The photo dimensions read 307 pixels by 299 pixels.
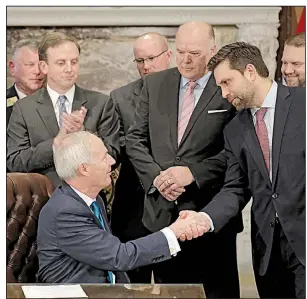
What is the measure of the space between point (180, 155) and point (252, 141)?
0.35 m

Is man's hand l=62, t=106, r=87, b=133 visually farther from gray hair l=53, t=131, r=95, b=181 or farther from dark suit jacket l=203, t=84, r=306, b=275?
dark suit jacket l=203, t=84, r=306, b=275

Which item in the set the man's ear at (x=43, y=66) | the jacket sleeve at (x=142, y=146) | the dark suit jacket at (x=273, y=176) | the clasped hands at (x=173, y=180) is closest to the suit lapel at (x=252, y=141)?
the dark suit jacket at (x=273, y=176)

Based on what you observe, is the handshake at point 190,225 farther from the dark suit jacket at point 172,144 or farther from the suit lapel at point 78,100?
the suit lapel at point 78,100

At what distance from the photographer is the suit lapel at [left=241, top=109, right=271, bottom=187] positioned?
3160 millimetres

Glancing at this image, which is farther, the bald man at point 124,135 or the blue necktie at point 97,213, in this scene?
the bald man at point 124,135

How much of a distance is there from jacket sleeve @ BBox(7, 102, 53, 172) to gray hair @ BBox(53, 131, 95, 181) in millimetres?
148

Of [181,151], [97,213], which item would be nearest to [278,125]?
[181,151]

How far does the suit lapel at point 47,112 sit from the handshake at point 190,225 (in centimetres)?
73

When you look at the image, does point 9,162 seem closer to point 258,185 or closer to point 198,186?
point 198,186

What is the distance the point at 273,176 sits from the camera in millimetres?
3162

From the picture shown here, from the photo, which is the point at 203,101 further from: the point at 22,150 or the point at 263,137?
the point at 22,150

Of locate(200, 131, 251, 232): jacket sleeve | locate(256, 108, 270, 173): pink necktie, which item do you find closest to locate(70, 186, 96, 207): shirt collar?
locate(200, 131, 251, 232): jacket sleeve

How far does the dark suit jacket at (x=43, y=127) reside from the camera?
3211mm

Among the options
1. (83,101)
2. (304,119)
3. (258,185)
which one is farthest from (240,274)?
(83,101)
